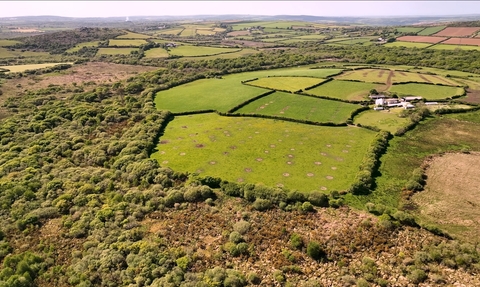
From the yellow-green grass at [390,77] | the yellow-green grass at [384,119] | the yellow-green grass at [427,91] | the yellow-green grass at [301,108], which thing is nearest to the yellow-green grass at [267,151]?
the yellow-green grass at [384,119]

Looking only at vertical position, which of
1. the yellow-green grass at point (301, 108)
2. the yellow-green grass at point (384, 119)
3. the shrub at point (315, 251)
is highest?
the yellow-green grass at point (301, 108)

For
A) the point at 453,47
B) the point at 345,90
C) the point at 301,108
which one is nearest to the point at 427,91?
the point at 345,90

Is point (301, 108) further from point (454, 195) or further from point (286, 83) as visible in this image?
point (454, 195)

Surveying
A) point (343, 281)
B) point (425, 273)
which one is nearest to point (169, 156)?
point (343, 281)

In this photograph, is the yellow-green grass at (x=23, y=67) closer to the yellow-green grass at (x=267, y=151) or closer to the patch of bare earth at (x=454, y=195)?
the yellow-green grass at (x=267, y=151)

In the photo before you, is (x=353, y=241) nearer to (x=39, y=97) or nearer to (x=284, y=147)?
(x=284, y=147)

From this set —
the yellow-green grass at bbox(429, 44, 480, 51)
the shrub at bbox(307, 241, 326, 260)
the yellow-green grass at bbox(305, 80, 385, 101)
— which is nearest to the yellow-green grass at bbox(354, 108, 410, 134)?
the yellow-green grass at bbox(305, 80, 385, 101)

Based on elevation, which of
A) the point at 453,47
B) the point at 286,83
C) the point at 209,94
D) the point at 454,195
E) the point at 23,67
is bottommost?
the point at 454,195
